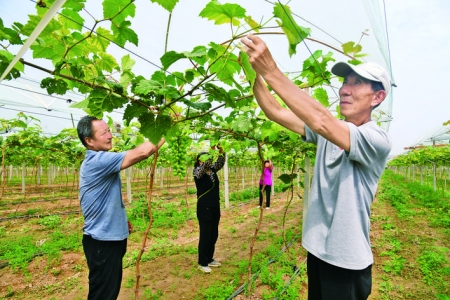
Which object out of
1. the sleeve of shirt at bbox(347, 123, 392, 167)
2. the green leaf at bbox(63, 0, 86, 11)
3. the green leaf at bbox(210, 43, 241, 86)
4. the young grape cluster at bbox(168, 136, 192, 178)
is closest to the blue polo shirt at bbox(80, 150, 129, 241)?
the young grape cluster at bbox(168, 136, 192, 178)

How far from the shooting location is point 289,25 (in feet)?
3.06

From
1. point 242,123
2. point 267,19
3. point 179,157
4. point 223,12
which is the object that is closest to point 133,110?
point 223,12

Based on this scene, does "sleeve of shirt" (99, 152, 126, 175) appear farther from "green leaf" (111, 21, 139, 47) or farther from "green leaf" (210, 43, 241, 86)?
"green leaf" (210, 43, 241, 86)

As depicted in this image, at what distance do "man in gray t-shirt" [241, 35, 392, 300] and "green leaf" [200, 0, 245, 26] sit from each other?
39 centimetres

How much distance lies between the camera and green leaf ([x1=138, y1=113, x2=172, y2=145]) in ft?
4.70

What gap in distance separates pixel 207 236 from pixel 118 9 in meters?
3.77

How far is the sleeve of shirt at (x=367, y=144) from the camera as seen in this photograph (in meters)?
1.20

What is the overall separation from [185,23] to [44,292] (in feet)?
14.7

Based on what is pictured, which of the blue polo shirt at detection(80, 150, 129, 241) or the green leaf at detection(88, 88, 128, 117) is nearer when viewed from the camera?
the green leaf at detection(88, 88, 128, 117)

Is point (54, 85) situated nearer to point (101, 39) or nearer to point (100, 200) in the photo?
point (101, 39)

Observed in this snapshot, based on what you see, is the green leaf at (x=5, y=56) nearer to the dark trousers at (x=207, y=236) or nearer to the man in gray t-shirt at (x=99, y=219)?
the man in gray t-shirt at (x=99, y=219)

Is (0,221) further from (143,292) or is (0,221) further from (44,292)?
(143,292)

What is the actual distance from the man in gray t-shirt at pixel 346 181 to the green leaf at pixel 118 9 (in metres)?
0.66

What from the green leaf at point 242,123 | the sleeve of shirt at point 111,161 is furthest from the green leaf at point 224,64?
the sleeve of shirt at point 111,161
